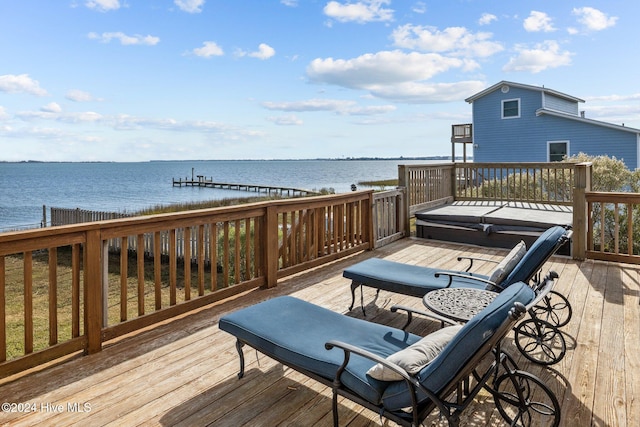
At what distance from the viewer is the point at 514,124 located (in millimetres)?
18109

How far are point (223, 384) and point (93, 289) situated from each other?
3.99 feet

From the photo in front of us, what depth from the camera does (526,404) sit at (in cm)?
193

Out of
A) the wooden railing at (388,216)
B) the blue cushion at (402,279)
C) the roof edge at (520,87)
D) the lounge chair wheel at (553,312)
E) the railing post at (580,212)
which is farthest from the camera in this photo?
the roof edge at (520,87)

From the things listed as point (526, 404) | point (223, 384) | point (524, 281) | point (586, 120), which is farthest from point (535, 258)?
point (586, 120)

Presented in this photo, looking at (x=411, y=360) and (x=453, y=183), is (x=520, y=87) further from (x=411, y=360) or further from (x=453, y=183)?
(x=411, y=360)

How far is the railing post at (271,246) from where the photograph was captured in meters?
4.33

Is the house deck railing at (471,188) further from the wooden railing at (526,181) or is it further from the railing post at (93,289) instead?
the railing post at (93,289)

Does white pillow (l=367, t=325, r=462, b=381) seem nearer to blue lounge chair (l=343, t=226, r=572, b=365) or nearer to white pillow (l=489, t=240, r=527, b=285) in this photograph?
blue lounge chair (l=343, t=226, r=572, b=365)

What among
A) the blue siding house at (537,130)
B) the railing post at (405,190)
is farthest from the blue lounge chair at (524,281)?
the blue siding house at (537,130)

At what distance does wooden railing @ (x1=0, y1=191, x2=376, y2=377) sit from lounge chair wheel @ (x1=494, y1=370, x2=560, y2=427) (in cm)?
249

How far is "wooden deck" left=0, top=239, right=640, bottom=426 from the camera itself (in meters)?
2.14

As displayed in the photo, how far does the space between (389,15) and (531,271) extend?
10387mm

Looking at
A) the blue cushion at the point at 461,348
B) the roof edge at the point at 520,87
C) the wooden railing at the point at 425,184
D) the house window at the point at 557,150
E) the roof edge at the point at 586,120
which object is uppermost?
the roof edge at the point at 520,87

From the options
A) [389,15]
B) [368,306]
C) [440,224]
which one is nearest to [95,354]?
[368,306]
